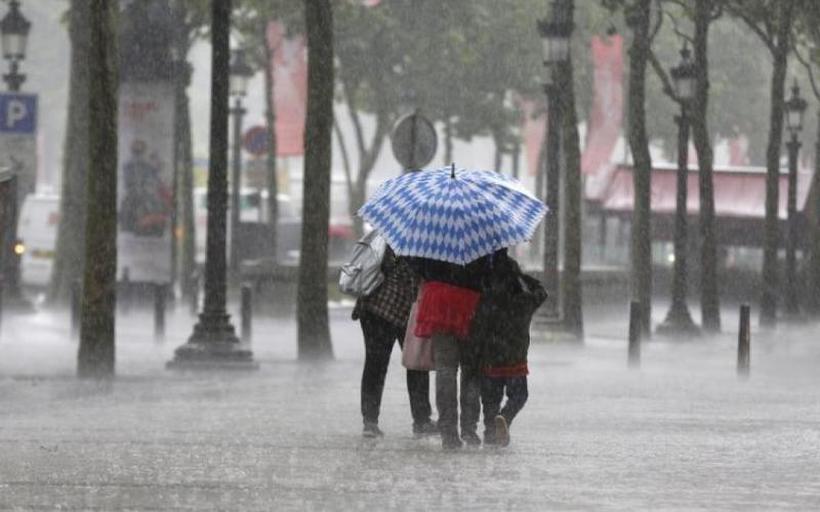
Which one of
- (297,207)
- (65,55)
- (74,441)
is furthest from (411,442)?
(65,55)

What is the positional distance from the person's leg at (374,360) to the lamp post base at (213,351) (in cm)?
1108

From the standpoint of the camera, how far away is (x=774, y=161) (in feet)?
159

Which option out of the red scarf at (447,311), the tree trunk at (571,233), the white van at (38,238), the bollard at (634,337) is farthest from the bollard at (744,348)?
the white van at (38,238)

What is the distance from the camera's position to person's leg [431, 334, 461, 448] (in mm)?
16438

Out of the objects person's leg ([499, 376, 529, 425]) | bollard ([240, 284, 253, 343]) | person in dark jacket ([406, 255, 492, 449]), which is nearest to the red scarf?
person in dark jacket ([406, 255, 492, 449])

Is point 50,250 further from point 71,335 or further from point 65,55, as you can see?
point 65,55

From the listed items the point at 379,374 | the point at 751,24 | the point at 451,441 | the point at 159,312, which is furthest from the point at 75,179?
the point at 451,441

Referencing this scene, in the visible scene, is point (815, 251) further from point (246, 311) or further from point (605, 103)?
point (246, 311)

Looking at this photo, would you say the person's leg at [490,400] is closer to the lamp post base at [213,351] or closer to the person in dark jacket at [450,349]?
the person in dark jacket at [450,349]

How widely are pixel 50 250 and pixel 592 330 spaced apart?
17230 millimetres

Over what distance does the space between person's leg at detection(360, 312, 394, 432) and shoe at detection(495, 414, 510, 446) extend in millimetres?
1075

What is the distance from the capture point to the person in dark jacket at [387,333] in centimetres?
1730

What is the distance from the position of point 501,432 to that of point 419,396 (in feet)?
3.19

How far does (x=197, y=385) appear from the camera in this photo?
25.7 metres
